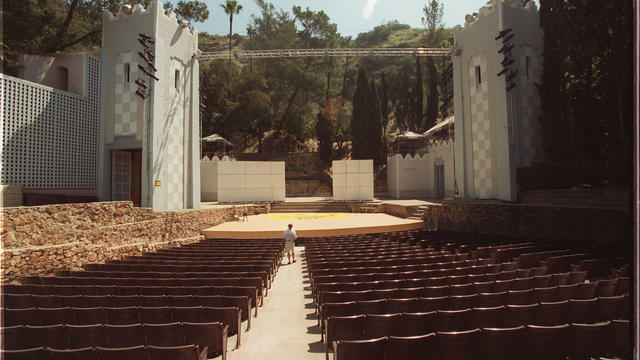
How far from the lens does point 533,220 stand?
13.5m

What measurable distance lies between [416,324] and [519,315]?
134 cm

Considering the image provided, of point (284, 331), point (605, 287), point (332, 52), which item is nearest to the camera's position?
point (284, 331)

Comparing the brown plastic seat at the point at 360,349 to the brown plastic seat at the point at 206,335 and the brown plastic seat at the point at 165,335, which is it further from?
the brown plastic seat at the point at 165,335

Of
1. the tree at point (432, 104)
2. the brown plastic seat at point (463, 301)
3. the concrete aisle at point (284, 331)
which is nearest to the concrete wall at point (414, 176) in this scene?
the tree at point (432, 104)

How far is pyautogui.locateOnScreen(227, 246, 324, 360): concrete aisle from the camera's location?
404 centimetres

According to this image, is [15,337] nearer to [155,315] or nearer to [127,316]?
[127,316]

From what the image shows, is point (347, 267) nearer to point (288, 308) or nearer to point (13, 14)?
point (288, 308)

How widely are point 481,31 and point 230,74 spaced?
88.1 feet

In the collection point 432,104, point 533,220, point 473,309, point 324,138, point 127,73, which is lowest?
point 473,309

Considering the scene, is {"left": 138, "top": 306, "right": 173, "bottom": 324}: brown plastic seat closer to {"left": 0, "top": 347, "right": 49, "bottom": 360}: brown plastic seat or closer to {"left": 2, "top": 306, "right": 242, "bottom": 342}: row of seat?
{"left": 2, "top": 306, "right": 242, "bottom": 342}: row of seat

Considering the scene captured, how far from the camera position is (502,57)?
17.6 m

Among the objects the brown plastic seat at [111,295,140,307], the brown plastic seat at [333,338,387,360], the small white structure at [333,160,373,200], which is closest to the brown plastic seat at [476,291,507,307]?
the brown plastic seat at [333,338,387,360]

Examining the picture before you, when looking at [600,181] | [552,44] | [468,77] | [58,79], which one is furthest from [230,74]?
[600,181]

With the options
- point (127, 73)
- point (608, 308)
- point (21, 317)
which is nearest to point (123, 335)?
point (21, 317)
